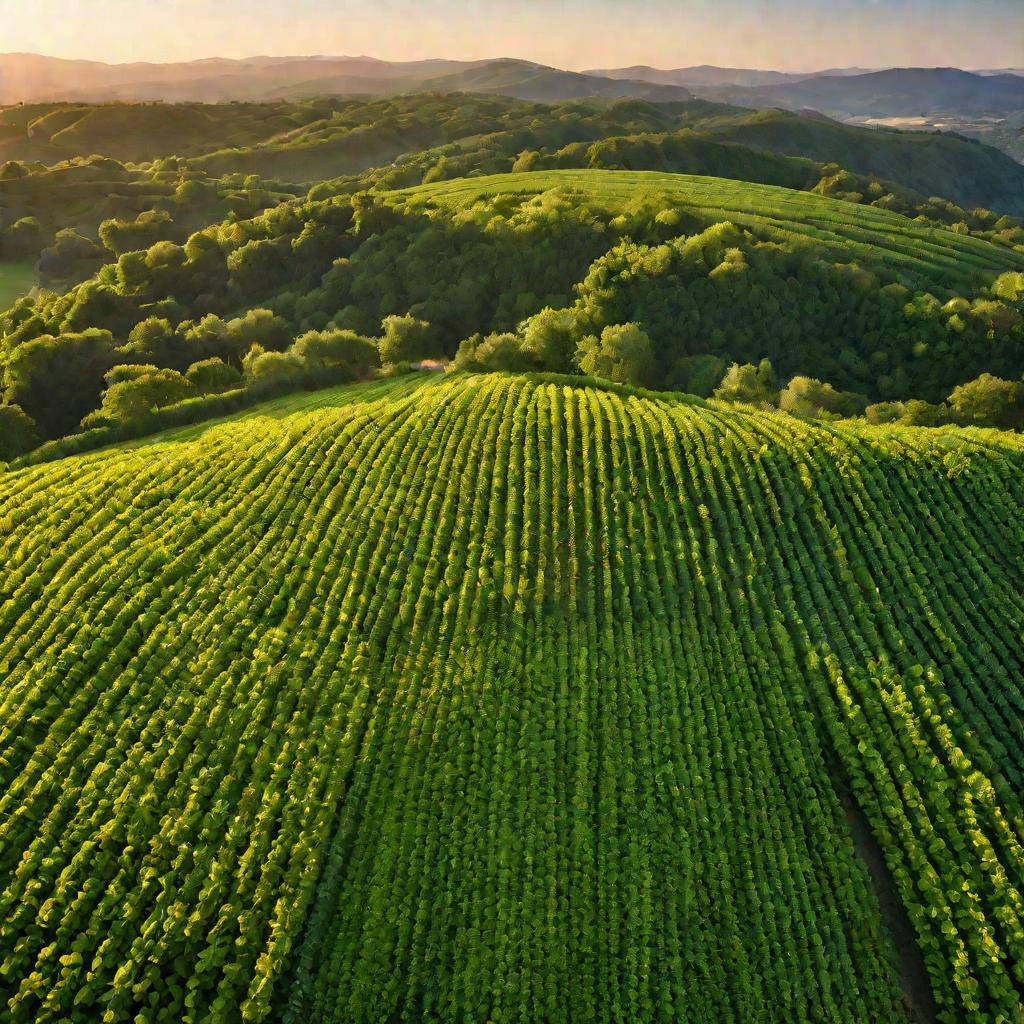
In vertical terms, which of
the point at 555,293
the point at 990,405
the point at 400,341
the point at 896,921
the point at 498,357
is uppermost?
the point at 555,293

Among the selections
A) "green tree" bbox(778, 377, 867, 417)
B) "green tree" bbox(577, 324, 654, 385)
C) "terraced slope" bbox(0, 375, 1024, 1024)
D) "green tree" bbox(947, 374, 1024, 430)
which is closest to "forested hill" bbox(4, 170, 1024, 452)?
"green tree" bbox(577, 324, 654, 385)

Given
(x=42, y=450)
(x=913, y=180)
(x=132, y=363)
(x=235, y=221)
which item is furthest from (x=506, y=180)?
(x=913, y=180)

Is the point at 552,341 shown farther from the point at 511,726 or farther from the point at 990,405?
the point at 511,726

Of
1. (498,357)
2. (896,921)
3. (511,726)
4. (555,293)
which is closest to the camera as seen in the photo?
(896,921)

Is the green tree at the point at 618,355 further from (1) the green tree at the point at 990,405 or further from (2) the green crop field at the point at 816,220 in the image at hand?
(2) the green crop field at the point at 816,220

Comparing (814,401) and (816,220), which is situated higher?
(816,220)

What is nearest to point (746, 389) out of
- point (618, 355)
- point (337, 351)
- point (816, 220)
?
point (618, 355)

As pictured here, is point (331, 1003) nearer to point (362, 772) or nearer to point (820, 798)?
point (362, 772)

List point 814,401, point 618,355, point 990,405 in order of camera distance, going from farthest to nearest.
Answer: point 618,355 → point 814,401 → point 990,405
